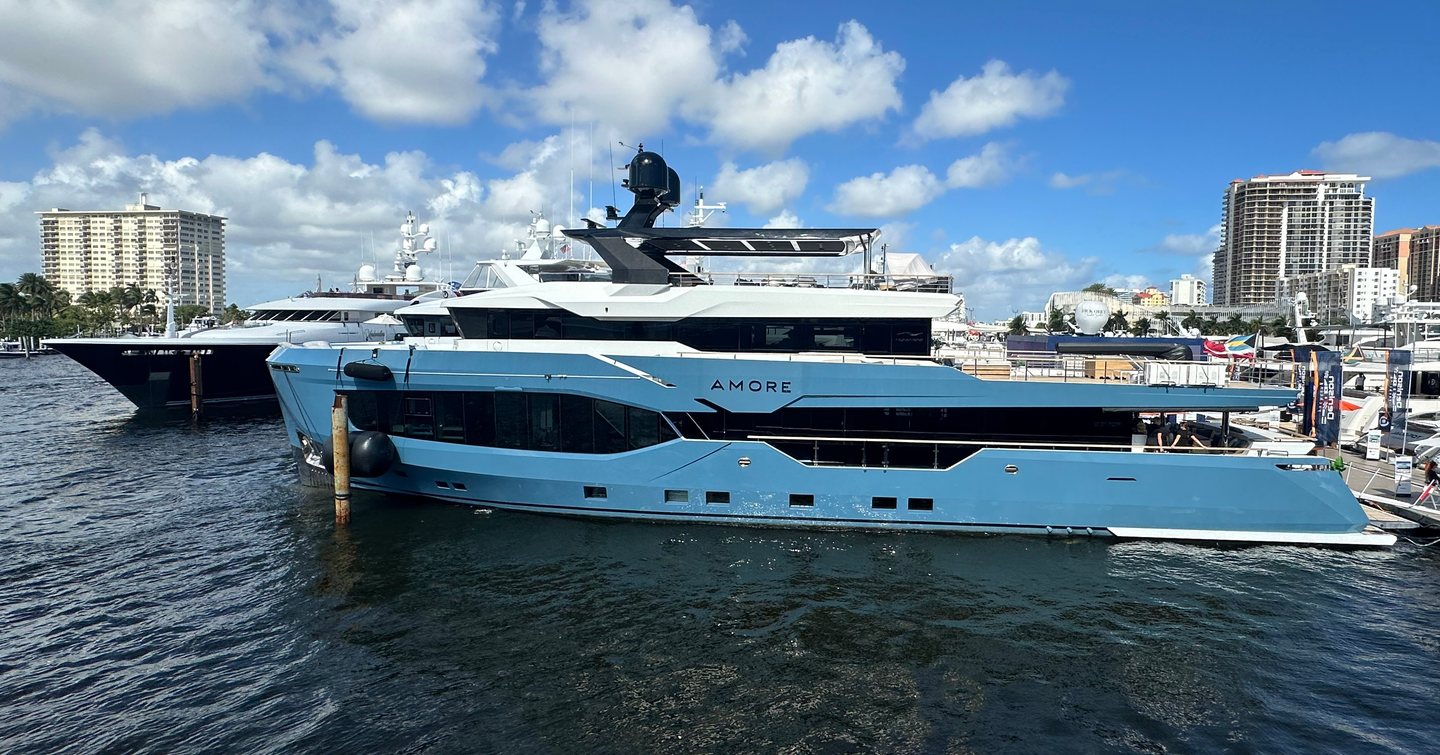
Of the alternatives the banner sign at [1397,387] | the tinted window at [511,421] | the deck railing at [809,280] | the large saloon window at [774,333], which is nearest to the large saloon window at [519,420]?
the tinted window at [511,421]

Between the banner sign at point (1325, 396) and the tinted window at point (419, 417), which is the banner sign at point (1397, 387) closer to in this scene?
the banner sign at point (1325, 396)

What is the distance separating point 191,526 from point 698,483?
32.8ft

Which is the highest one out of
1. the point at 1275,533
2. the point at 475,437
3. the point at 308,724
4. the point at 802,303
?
the point at 802,303

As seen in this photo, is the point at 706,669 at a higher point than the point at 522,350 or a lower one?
lower

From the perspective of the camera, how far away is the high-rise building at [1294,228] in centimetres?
11769

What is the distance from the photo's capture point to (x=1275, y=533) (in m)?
13.2

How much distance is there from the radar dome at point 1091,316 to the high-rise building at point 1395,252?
110133 mm

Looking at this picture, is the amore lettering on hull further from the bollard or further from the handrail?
the bollard

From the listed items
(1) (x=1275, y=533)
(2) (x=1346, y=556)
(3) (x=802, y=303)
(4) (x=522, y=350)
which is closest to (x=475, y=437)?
(4) (x=522, y=350)

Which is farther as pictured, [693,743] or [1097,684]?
[1097,684]

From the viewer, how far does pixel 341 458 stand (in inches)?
570

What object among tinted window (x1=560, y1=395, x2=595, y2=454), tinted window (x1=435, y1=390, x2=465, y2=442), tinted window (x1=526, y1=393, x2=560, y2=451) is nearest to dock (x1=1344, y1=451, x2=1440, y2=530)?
tinted window (x1=560, y1=395, x2=595, y2=454)

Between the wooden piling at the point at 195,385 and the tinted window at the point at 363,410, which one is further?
the wooden piling at the point at 195,385

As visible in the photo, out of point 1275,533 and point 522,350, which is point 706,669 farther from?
point 1275,533
